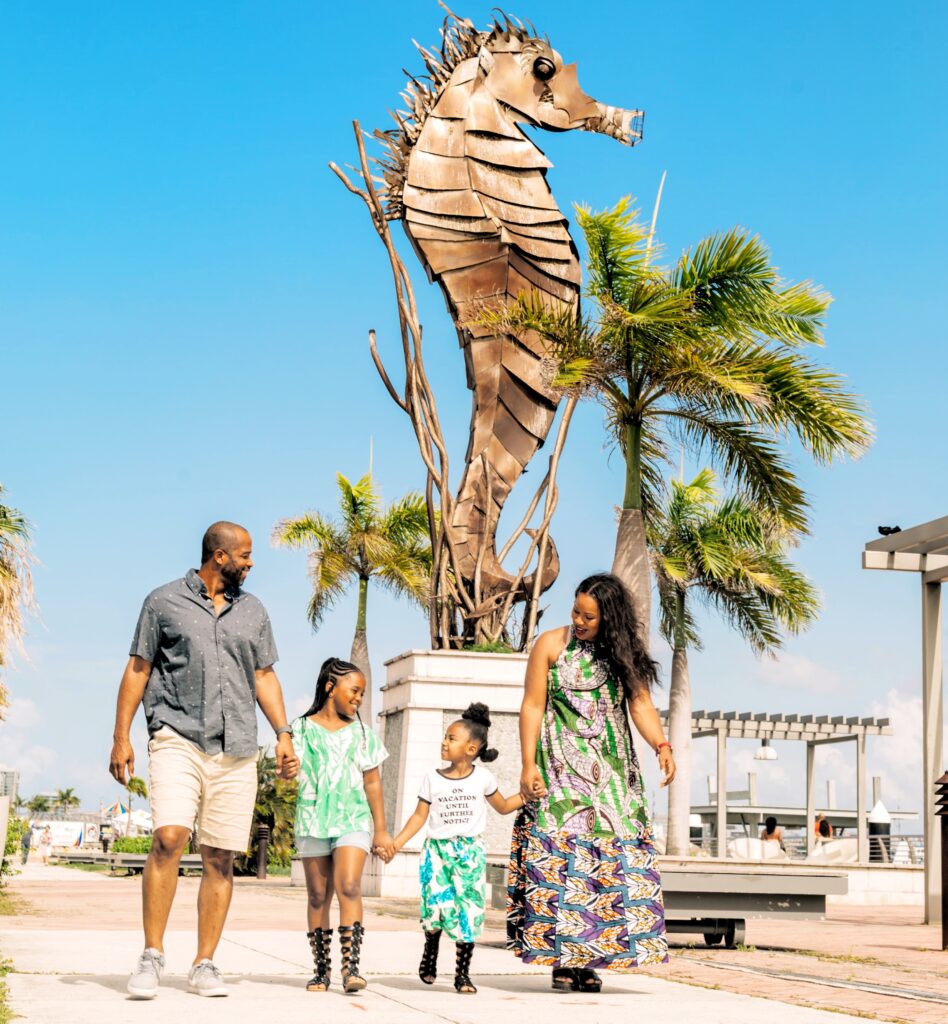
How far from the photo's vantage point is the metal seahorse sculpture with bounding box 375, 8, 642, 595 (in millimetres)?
16453

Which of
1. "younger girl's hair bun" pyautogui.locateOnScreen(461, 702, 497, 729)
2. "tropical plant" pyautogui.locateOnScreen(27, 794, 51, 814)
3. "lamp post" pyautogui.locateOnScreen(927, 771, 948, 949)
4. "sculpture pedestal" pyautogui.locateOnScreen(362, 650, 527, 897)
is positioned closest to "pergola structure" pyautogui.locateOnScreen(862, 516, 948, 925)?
"lamp post" pyautogui.locateOnScreen(927, 771, 948, 949)

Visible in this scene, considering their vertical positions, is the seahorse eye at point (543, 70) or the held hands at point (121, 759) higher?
the seahorse eye at point (543, 70)

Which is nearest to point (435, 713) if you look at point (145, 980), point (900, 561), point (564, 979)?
point (900, 561)

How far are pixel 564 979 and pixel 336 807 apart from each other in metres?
1.23

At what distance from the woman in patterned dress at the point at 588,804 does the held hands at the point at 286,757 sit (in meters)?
0.94

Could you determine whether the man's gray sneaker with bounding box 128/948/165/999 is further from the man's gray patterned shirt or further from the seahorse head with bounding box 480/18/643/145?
the seahorse head with bounding box 480/18/643/145

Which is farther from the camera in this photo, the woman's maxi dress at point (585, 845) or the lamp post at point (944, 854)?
the lamp post at point (944, 854)

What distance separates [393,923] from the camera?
11438 millimetres

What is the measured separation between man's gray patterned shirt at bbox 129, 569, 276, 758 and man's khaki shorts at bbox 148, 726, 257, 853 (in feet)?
0.16

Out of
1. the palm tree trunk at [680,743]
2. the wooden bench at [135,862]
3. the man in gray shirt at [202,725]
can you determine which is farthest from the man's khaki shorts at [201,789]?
the wooden bench at [135,862]

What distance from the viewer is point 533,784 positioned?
6180 millimetres

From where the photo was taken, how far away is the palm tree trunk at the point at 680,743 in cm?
2466

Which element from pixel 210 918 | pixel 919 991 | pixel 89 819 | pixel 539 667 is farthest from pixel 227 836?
pixel 89 819

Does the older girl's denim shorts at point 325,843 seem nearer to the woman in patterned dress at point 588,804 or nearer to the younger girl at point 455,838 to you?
the younger girl at point 455,838
